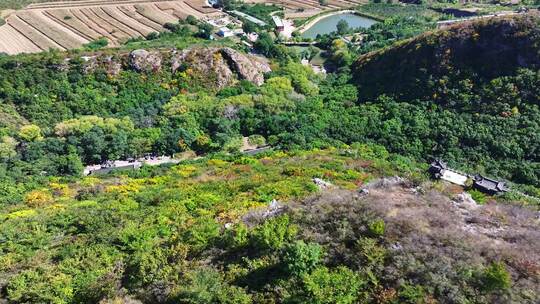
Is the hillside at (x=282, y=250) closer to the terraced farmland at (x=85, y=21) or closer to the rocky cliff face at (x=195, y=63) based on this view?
the rocky cliff face at (x=195, y=63)

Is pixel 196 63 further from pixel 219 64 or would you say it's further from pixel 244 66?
pixel 244 66

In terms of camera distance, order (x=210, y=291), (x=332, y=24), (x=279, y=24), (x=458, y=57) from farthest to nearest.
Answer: (x=332, y=24) → (x=279, y=24) → (x=458, y=57) → (x=210, y=291)

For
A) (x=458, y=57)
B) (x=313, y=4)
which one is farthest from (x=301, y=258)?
(x=313, y=4)

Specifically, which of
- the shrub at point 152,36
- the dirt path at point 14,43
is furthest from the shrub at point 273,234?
the dirt path at point 14,43

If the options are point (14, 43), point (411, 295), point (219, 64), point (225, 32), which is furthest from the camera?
point (225, 32)

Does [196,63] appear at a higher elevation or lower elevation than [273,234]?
lower

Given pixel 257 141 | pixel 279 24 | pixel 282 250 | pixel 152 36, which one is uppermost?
pixel 282 250

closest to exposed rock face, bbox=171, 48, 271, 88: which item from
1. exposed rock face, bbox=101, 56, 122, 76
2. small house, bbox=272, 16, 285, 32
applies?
exposed rock face, bbox=101, 56, 122, 76
